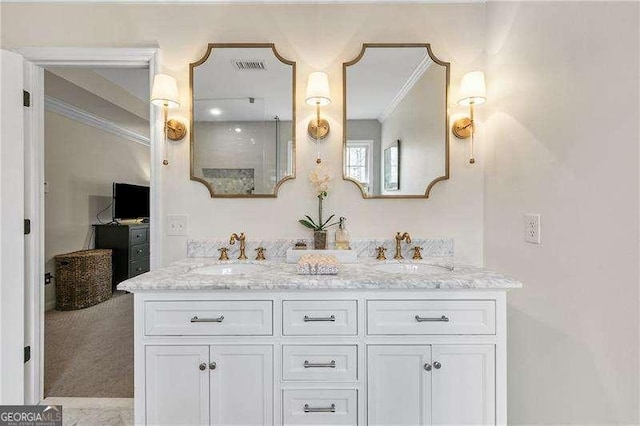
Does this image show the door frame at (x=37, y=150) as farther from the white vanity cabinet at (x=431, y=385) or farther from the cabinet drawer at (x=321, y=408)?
the white vanity cabinet at (x=431, y=385)

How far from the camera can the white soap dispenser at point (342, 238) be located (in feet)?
6.12

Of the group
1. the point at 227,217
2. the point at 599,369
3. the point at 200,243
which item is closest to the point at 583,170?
the point at 599,369

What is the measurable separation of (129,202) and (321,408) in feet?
15.0

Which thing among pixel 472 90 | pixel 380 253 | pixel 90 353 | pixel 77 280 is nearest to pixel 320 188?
pixel 380 253

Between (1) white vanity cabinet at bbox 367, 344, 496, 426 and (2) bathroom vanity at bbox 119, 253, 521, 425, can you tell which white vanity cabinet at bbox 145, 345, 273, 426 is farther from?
(1) white vanity cabinet at bbox 367, 344, 496, 426

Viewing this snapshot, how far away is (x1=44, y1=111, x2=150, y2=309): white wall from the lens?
3699mm

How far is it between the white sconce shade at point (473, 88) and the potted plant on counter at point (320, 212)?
0.88 meters

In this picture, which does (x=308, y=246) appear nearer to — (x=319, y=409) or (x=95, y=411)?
(x=319, y=409)

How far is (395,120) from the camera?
6.37ft

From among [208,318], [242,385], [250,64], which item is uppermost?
[250,64]

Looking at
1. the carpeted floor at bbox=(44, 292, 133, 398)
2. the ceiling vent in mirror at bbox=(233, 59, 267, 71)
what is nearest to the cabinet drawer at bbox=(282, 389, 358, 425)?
the carpeted floor at bbox=(44, 292, 133, 398)

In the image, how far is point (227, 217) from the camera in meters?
1.96

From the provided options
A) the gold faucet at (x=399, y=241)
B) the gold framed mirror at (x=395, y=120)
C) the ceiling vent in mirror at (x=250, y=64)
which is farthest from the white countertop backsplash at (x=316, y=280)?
the ceiling vent in mirror at (x=250, y=64)

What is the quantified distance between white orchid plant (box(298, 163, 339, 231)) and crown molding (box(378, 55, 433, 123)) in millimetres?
478
